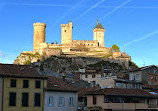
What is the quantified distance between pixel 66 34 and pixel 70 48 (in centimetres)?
1615

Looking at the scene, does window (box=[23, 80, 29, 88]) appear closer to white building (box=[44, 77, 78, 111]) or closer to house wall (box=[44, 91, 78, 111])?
white building (box=[44, 77, 78, 111])

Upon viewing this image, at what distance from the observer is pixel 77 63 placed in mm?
148500

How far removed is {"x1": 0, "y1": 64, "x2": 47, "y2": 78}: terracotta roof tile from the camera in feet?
150

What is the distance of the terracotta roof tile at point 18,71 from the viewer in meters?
45.7

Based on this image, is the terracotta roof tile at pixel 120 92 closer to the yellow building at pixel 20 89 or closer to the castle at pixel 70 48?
the yellow building at pixel 20 89

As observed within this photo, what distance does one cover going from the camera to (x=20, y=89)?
4578 cm

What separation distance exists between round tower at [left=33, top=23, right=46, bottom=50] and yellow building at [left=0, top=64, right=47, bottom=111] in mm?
129045

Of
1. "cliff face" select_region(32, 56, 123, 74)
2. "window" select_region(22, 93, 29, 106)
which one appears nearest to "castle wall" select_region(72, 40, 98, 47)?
"cliff face" select_region(32, 56, 123, 74)

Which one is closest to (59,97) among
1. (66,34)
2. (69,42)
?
(69,42)

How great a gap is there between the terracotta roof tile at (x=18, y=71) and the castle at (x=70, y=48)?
331 feet

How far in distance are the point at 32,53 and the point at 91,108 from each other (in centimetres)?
11423

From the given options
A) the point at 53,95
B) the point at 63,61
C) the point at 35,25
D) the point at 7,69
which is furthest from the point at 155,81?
the point at 35,25

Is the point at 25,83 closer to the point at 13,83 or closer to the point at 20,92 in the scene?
the point at 20,92

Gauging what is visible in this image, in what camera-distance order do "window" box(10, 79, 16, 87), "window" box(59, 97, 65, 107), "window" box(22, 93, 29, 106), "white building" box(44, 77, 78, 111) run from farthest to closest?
"window" box(59, 97, 65, 107)
"white building" box(44, 77, 78, 111)
"window" box(22, 93, 29, 106)
"window" box(10, 79, 16, 87)
